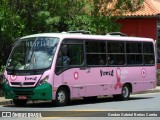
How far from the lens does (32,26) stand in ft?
89.4

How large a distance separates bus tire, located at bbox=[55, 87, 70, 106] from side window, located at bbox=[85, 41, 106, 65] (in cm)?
174

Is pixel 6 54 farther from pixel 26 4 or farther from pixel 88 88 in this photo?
pixel 88 88

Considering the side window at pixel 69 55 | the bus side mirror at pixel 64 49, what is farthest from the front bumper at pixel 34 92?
the bus side mirror at pixel 64 49

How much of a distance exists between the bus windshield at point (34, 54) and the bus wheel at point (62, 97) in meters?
1.22

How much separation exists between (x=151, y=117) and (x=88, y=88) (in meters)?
6.14

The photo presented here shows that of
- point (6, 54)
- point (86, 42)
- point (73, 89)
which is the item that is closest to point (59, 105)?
point (73, 89)

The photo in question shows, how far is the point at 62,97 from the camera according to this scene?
20.7 m

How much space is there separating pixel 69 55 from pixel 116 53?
330cm

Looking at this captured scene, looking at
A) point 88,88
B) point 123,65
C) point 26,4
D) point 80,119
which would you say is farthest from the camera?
point 26,4

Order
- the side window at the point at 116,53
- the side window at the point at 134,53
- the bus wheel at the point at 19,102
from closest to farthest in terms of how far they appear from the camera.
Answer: the bus wheel at the point at 19,102, the side window at the point at 116,53, the side window at the point at 134,53

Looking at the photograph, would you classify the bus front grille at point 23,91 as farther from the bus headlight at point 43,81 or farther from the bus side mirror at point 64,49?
the bus side mirror at point 64,49

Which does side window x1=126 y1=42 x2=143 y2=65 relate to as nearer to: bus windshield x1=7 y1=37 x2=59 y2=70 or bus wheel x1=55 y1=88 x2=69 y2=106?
bus wheel x1=55 y1=88 x2=69 y2=106

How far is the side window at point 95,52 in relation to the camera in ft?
72.4

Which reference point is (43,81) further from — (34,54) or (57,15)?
(57,15)
